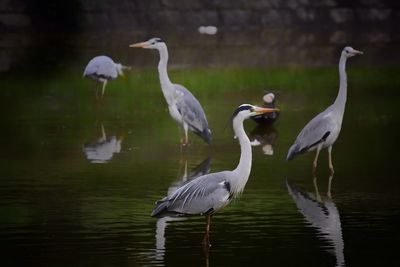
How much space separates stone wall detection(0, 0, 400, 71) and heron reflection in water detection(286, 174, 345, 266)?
1796cm

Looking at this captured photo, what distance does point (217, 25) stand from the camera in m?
36.9

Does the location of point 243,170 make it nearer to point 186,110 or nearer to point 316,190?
point 316,190

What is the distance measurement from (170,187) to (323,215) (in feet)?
7.50

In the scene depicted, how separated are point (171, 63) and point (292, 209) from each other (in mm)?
→ 17246

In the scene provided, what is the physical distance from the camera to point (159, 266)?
1053 cm

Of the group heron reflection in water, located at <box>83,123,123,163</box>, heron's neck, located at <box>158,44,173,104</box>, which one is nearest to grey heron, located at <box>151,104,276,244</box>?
heron reflection in water, located at <box>83,123,123,163</box>

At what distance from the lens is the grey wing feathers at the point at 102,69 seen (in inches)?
918

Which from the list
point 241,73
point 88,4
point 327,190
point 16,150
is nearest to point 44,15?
point 88,4

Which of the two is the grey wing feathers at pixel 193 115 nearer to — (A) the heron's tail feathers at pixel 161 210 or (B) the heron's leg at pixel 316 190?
(B) the heron's leg at pixel 316 190

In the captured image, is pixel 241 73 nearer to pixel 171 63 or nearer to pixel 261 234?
pixel 171 63

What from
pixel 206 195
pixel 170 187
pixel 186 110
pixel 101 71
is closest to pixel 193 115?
pixel 186 110

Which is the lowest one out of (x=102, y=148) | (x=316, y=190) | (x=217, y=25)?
(x=102, y=148)

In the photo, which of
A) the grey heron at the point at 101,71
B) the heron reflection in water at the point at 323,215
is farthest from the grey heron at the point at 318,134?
the grey heron at the point at 101,71

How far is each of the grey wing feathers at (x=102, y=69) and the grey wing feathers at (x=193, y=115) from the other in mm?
5571
